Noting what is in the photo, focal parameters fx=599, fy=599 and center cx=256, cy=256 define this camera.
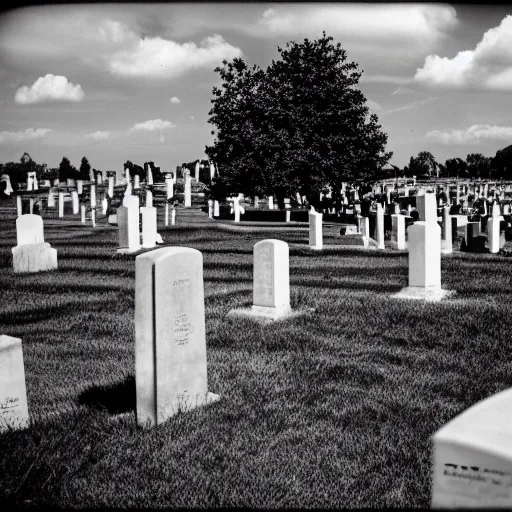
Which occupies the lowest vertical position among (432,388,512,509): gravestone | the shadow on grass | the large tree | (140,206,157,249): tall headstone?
the shadow on grass

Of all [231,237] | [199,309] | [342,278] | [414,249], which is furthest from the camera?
[231,237]

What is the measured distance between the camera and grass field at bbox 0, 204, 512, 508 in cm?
383

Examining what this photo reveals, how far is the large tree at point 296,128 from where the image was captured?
117 ft

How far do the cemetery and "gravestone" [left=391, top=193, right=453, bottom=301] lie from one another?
34mm

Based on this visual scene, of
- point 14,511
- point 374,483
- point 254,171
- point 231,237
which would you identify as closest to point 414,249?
point 374,483

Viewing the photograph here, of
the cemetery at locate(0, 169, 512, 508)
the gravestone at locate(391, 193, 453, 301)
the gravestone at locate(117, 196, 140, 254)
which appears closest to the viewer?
the cemetery at locate(0, 169, 512, 508)

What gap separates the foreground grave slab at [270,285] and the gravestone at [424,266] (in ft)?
7.47

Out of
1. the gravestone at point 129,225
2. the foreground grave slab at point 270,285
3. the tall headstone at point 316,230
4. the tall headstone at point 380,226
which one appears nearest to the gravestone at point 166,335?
the foreground grave slab at point 270,285

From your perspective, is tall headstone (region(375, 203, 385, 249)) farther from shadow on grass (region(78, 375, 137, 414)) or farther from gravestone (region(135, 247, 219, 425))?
gravestone (region(135, 247, 219, 425))

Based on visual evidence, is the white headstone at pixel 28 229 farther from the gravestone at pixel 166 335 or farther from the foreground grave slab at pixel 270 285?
the gravestone at pixel 166 335

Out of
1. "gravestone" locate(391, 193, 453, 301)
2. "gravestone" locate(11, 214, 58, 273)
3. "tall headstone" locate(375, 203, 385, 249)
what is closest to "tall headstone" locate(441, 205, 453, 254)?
"tall headstone" locate(375, 203, 385, 249)

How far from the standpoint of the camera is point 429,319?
854 centimetres

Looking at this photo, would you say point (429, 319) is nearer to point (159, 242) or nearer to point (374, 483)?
point (374, 483)

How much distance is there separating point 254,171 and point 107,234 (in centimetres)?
1360
